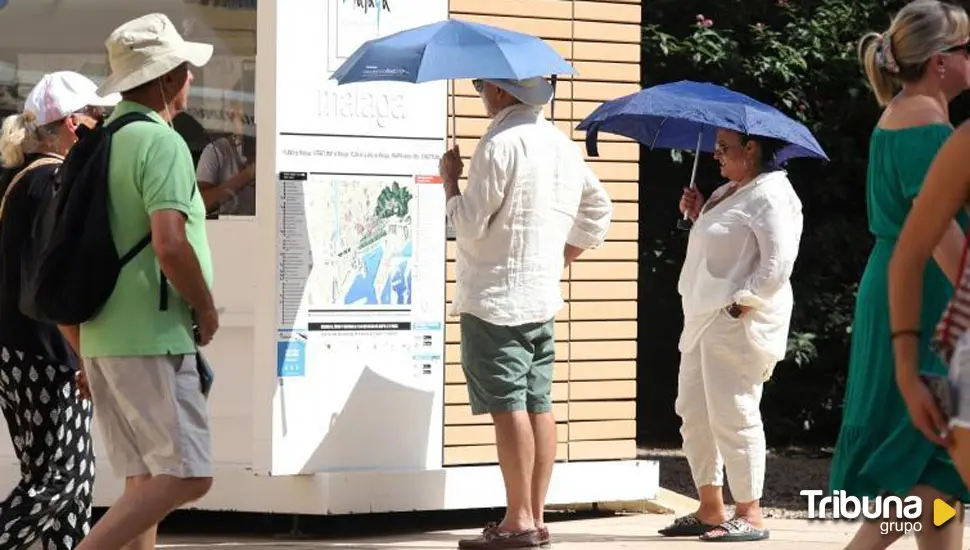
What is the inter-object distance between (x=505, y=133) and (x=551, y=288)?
0.62 metres

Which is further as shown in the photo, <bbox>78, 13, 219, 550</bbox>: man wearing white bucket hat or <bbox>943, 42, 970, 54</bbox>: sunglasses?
<bbox>78, 13, 219, 550</bbox>: man wearing white bucket hat

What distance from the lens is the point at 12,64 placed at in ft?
25.3

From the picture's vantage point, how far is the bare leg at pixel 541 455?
6.84m

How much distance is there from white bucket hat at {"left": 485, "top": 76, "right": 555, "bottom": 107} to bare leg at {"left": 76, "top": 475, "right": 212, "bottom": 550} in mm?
2353

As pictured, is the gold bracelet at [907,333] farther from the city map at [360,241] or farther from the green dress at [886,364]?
the city map at [360,241]

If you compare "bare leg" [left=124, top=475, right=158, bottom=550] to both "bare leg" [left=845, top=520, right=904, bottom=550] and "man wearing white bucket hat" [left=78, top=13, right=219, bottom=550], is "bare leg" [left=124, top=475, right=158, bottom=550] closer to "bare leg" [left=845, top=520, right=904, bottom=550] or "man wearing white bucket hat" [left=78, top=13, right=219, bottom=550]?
"man wearing white bucket hat" [left=78, top=13, right=219, bottom=550]

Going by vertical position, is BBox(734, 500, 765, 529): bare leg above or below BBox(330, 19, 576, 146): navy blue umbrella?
below

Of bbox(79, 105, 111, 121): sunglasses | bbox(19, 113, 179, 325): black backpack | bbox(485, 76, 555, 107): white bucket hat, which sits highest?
bbox(485, 76, 555, 107): white bucket hat

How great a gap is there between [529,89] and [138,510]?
2575 millimetres

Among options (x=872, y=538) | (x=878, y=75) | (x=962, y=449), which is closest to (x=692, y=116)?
(x=878, y=75)

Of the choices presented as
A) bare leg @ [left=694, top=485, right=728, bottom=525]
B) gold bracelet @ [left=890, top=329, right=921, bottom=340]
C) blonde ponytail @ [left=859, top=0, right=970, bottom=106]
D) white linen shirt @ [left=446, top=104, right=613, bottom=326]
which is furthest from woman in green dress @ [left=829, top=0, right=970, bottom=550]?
bare leg @ [left=694, top=485, right=728, bottom=525]

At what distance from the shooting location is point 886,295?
4.61 m

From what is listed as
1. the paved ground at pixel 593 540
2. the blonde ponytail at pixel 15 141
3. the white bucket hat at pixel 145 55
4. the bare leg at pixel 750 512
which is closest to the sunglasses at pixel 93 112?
the blonde ponytail at pixel 15 141

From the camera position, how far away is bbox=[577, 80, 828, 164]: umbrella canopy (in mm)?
6984
